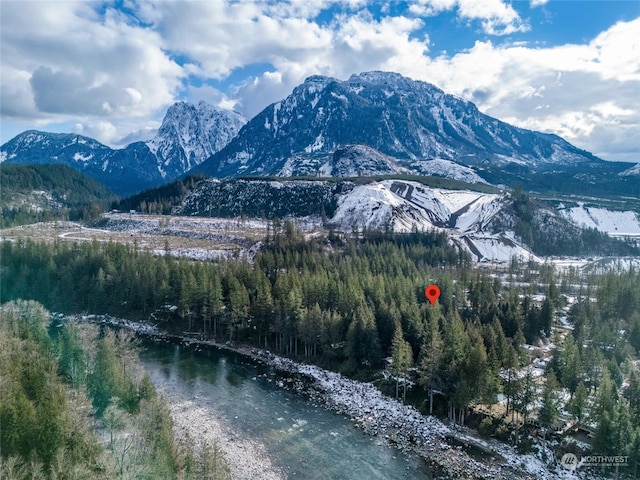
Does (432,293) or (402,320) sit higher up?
(432,293)

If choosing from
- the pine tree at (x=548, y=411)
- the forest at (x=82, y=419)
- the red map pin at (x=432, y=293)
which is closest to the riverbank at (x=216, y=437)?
the forest at (x=82, y=419)

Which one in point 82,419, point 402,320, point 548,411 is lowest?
point 548,411

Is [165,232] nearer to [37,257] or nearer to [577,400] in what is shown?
[37,257]

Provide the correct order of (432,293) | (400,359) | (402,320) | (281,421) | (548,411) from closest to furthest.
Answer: (548,411)
(281,421)
(400,359)
(402,320)
(432,293)

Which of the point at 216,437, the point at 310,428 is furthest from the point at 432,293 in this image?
the point at 216,437

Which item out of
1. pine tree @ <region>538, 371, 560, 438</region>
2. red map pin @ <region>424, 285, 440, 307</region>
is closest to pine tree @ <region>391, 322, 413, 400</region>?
pine tree @ <region>538, 371, 560, 438</region>

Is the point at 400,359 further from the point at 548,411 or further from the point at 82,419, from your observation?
the point at 82,419
